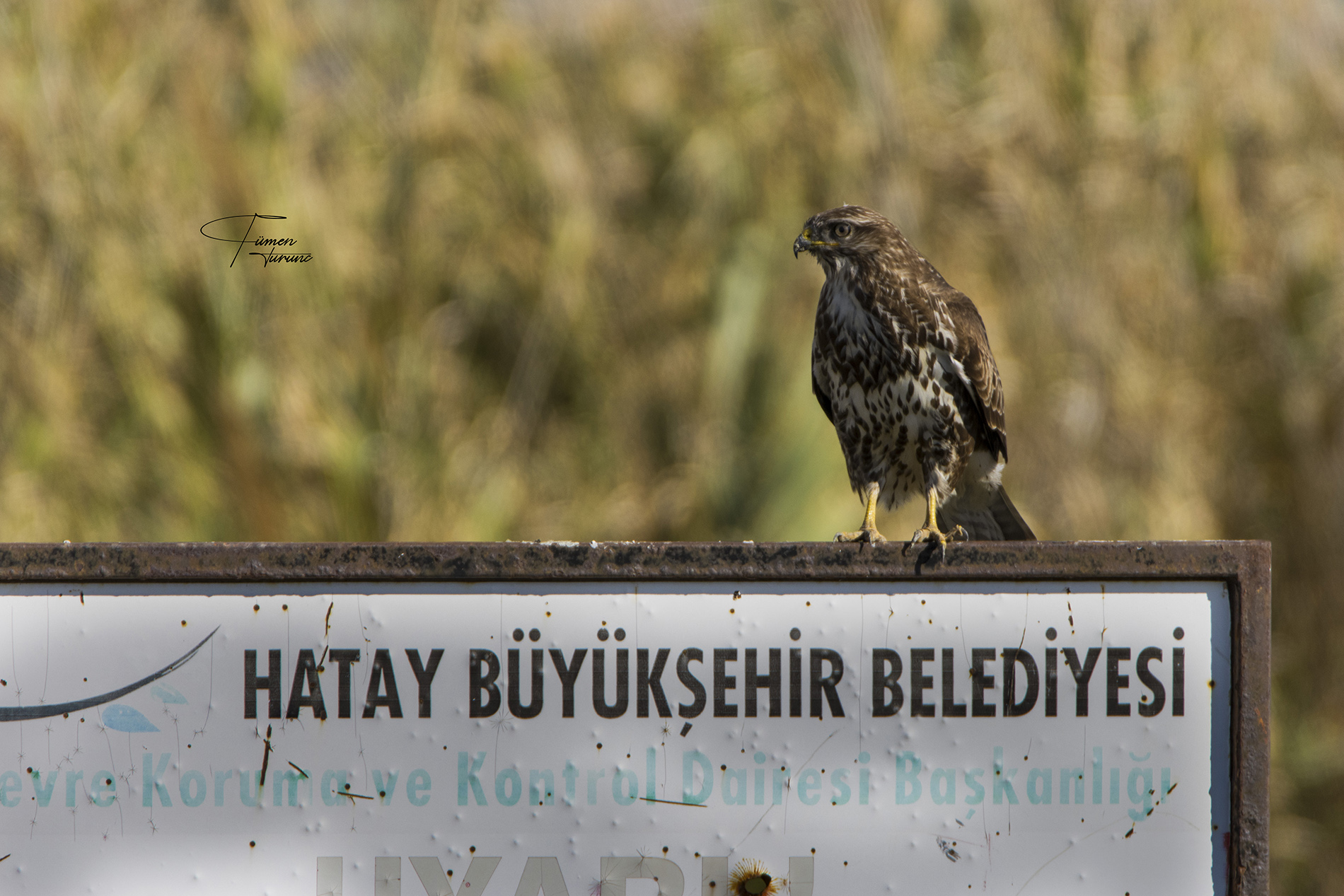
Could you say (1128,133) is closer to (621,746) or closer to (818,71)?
(818,71)

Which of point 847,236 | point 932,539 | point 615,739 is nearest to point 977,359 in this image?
point 847,236

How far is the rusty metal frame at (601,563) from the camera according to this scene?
5.66 ft

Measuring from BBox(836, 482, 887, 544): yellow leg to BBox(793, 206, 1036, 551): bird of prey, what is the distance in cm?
1

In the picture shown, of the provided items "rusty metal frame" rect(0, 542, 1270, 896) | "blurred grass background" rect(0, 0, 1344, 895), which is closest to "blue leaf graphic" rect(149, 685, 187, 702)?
"rusty metal frame" rect(0, 542, 1270, 896)

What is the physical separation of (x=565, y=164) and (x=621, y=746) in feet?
11.5

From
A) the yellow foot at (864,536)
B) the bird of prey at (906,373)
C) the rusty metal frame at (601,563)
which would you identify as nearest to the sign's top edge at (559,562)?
the rusty metal frame at (601,563)

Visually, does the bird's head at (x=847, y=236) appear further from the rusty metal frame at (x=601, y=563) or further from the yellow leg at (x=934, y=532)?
the rusty metal frame at (x=601, y=563)

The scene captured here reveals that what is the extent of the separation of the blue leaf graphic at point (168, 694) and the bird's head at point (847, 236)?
5.67 feet

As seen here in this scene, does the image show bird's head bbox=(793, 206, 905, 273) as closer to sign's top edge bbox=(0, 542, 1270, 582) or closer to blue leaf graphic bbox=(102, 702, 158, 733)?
sign's top edge bbox=(0, 542, 1270, 582)

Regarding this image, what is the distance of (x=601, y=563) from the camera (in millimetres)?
1738

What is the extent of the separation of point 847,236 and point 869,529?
0.78 metres

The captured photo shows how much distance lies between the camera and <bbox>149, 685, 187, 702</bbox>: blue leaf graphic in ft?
5.62

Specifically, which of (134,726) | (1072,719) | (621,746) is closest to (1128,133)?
(1072,719)

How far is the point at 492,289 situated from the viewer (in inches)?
193
